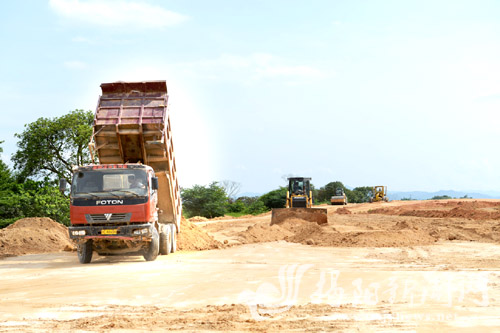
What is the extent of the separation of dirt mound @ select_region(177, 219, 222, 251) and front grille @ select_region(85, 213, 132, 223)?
15.2 feet

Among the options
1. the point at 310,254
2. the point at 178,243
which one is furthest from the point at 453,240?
the point at 178,243

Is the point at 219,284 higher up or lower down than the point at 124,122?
lower down

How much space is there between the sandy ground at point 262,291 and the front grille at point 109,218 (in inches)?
46.4

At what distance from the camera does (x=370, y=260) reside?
15.0 m

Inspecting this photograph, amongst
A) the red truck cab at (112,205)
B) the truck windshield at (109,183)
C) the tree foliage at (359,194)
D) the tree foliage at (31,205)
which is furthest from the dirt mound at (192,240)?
the tree foliage at (359,194)

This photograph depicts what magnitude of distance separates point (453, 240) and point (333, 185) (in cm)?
7883

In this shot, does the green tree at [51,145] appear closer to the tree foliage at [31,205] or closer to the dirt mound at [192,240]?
the tree foliage at [31,205]

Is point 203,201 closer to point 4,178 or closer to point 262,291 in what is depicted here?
point 4,178

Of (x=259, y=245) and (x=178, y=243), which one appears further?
(x=259, y=245)

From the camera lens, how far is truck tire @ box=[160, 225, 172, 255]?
16531mm

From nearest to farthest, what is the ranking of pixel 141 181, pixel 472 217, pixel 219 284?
pixel 219 284
pixel 141 181
pixel 472 217

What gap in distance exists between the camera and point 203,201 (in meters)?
55.0

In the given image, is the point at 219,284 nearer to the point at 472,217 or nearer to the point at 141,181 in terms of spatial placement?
the point at 141,181

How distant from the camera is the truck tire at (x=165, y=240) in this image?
16.5m
